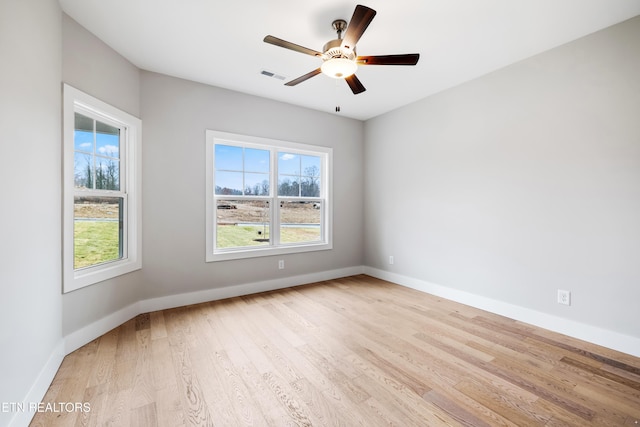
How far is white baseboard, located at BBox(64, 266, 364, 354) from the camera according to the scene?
2.42m

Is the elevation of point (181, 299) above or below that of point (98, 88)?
below

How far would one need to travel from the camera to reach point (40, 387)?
173cm

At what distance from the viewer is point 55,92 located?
2100 millimetres

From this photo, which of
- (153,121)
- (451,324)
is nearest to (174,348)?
(153,121)

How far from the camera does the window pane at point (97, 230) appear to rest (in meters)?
2.50

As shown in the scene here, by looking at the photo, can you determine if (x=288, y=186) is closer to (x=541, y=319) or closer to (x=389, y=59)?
(x=389, y=59)

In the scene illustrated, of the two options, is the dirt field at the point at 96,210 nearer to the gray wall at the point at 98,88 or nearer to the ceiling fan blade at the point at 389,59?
the gray wall at the point at 98,88

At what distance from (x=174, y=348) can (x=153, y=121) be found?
8.05 ft

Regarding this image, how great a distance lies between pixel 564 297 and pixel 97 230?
15.2ft

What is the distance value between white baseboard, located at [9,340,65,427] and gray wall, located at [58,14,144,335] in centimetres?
24

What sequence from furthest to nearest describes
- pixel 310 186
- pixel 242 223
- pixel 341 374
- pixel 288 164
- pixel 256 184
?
pixel 310 186 → pixel 288 164 → pixel 256 184 → pixel 242 223 → pixel 341 374

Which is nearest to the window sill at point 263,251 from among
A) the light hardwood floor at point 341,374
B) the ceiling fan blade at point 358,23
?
the light hardwood floor at point 341,374

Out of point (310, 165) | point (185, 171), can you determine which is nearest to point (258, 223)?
point (185, 171)

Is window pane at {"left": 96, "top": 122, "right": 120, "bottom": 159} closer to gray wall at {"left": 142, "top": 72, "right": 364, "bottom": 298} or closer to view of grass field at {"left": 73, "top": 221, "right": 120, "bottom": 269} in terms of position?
gray wall at {"left": 142, "top": 72, "right": 364, "bottom": 298}
